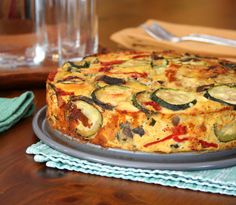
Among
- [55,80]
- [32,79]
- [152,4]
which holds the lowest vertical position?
[152,4]

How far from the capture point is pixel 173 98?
888mm

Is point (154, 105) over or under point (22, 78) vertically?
over

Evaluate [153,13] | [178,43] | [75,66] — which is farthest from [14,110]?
[153,13]

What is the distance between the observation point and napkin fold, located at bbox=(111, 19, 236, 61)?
151 centimetres

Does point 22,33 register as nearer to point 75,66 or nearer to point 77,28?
point 77,28

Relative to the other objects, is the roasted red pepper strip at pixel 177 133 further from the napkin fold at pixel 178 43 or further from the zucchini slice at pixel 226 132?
the napkin fold at pixel 178 43

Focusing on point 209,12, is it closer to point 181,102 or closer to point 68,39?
point 68,39

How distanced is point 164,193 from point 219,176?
0.08 metres

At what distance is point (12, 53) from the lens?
55.4 inches

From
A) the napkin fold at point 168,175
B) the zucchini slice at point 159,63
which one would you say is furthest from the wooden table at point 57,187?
the zucchini slice at point 159,63

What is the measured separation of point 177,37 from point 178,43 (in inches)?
1.9

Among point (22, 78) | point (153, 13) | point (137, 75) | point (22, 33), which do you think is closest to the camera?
point (137, 75)

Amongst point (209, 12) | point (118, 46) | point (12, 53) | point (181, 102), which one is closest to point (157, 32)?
point (118, 46)

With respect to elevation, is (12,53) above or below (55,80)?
below
